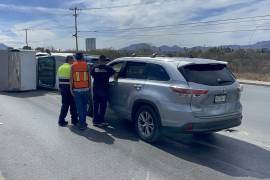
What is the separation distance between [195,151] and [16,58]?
11.4 metres

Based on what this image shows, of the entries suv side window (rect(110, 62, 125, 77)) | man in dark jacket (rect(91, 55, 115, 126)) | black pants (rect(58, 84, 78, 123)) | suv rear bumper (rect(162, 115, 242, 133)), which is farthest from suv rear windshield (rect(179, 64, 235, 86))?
black pants (rect(58, 84, 78, 123))

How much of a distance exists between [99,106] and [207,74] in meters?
2.93

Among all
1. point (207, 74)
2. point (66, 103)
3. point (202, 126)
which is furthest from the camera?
point (66, 103)

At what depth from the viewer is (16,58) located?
50.1ft

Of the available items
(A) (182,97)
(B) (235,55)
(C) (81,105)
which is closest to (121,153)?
(A) (182,97)

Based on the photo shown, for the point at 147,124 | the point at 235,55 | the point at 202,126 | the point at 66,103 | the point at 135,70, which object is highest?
the point at 235,55

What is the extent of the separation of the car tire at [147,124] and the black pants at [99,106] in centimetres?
112

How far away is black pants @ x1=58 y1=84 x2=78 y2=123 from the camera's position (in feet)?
26.9

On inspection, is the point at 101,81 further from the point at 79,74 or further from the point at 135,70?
the point at 135,70

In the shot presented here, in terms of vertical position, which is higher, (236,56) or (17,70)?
(236,56)

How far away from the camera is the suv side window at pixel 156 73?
6281 millimetres

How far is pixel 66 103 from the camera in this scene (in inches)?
327

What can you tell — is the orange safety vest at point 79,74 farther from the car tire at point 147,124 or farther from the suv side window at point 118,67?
the car tire at point 147,124

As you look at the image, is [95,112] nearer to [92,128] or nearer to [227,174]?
[92,128]
